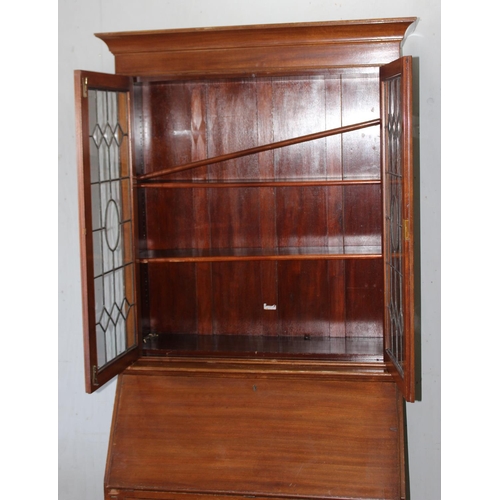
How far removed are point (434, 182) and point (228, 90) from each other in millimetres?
859

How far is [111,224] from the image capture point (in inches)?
96.7

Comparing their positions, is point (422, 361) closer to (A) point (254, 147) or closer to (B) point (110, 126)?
(A) point (254, 147)

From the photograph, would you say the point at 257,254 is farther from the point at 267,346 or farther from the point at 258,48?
the point at 258,48

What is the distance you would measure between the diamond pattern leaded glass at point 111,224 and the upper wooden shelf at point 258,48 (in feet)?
0.60

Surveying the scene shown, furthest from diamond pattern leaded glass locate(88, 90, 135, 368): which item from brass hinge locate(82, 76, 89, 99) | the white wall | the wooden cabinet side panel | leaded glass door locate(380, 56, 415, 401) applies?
leaded glass door locate(380, 56, 415, 401)

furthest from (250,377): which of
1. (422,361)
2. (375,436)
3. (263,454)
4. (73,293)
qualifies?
(73,293)

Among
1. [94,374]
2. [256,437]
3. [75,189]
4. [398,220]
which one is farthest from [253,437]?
[75,189]

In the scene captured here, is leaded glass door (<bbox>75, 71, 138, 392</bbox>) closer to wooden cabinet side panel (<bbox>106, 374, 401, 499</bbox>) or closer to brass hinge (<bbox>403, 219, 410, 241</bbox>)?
wooden cabinet side panel (<bbox>106, 374, 401, 499</bbox>)

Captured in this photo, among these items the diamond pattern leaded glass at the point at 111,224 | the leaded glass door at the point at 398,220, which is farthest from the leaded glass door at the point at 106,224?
the leaded glass door at the point at 398,220

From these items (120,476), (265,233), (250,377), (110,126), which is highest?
(110,126)

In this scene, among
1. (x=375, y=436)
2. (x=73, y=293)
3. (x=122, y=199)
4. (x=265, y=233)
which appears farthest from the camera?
(x=73, y=293)

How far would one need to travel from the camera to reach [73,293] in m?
2.89

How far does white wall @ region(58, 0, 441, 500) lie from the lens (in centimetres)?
262

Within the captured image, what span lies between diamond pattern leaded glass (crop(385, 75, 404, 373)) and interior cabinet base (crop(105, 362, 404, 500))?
182mm
